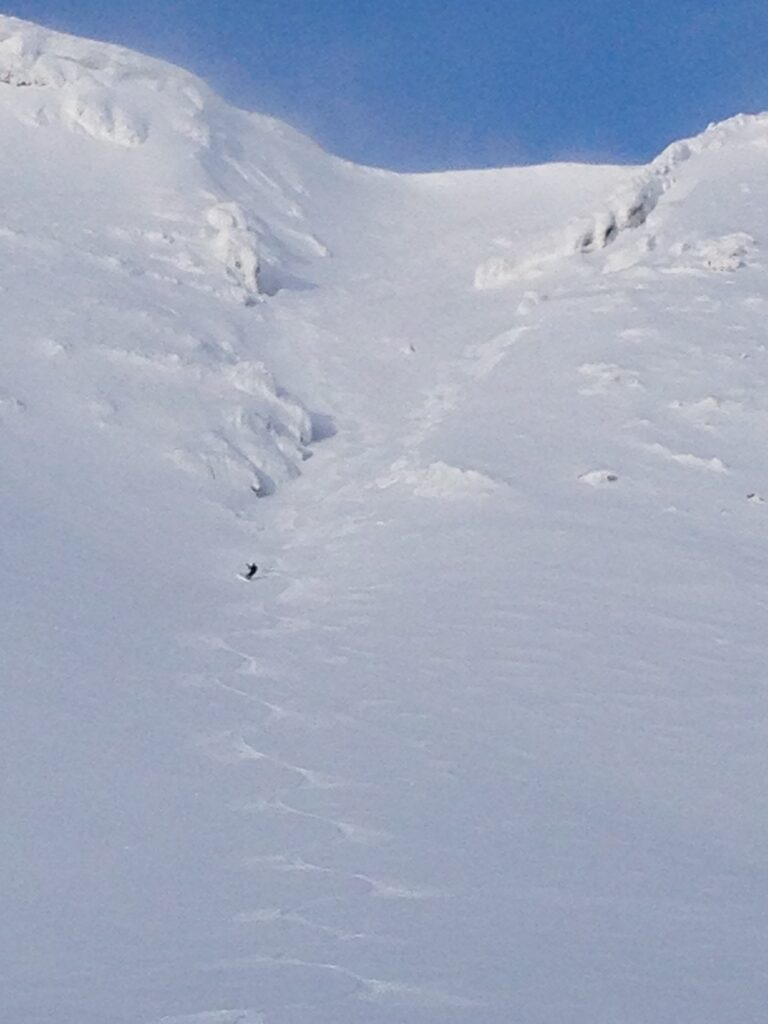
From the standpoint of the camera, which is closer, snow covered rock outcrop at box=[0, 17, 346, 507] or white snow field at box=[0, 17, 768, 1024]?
white snow field at box=[0, 17, 768, 1024]

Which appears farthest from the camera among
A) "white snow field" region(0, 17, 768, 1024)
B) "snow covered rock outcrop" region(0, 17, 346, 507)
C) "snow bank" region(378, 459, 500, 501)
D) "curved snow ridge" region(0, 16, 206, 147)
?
"curved snow ridge" region(0, 16, 206, 147)

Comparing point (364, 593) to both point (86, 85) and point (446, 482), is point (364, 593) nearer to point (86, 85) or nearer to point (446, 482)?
point (446, 482)

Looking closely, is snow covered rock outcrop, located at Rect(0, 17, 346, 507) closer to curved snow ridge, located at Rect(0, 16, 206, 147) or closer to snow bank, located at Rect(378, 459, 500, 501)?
curved snow ridge, located at Rect(0, 16, 206, 147)

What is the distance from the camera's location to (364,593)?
14008mm

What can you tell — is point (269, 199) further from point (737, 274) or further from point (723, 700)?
point (723, 700)

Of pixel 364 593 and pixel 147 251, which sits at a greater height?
pixel 147 251

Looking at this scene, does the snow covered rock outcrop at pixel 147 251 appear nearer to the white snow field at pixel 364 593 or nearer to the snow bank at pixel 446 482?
the white snow field at pixel 364 593

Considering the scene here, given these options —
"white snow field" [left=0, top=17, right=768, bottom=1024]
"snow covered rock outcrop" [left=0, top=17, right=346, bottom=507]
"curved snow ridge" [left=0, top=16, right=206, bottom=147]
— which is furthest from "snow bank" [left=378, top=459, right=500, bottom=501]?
"curved snow ridge" [left=0, top=16, right=206, bottom=147]

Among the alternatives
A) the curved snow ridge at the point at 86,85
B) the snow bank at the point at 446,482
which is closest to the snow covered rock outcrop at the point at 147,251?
the curved snow ridge at the point at 86,85

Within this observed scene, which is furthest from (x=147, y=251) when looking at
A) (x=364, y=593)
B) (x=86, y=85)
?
(x=364, y=593)

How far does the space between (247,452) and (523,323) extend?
8.39 m

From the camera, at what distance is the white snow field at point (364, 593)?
5637mm

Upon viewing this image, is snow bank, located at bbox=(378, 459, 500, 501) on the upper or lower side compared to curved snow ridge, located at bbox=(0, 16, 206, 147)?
lower

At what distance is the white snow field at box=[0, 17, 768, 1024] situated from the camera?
5.64 m
